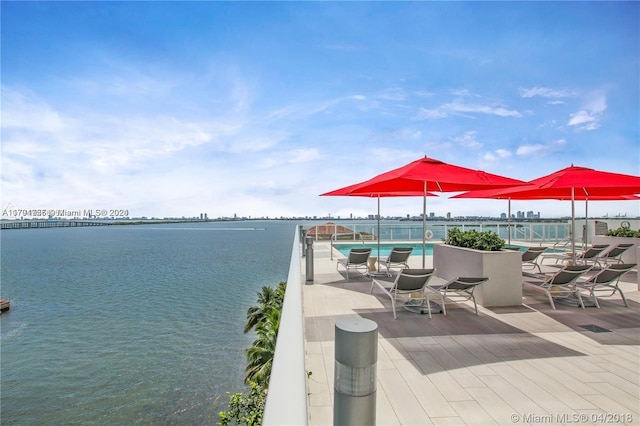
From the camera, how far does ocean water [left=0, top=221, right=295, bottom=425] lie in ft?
77.9

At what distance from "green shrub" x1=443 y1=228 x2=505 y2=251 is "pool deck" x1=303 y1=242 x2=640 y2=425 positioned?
3.04 ft

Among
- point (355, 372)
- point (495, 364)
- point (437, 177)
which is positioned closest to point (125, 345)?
point (437, 177)

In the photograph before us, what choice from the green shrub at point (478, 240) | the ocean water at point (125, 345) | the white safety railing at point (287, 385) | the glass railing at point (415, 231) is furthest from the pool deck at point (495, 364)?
the ocean water at point (125, 345)

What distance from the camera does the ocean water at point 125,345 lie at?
77.9 ft

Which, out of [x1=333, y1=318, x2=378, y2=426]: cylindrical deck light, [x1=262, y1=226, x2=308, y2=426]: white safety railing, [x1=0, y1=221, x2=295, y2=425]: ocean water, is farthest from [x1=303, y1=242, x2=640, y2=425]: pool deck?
[x1=0, y1=221, x2=295, y2=425]: ocean water

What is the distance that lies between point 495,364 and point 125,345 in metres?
34.6

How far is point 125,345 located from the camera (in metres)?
29.7

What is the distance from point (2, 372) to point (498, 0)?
1642 inches

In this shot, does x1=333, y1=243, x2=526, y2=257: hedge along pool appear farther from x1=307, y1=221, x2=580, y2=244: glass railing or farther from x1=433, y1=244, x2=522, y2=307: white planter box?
x1=433, y1=244, x2=522, y2=307: white planter box

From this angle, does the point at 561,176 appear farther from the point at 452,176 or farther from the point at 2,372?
the point at 2,372

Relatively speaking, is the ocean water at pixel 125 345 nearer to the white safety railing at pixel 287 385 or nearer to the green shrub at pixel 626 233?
the green shrub at pixel 626 233

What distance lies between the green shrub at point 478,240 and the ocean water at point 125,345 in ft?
79.3

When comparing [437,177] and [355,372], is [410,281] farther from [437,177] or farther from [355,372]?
[355,372]

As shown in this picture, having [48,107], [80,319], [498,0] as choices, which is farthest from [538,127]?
[80,319]
